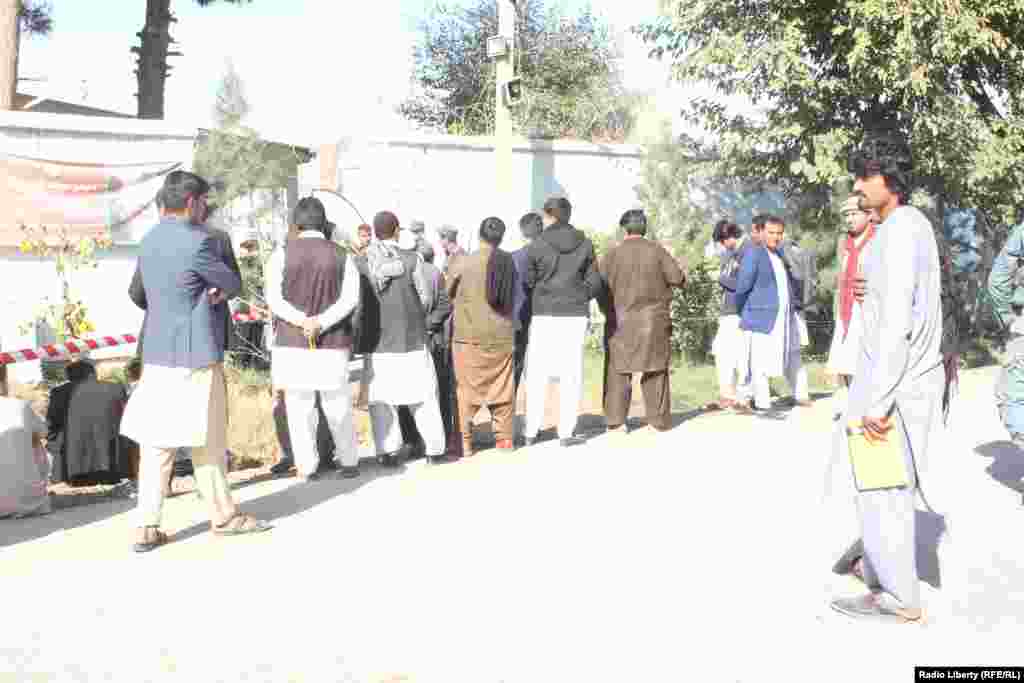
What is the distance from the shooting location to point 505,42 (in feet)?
50.5

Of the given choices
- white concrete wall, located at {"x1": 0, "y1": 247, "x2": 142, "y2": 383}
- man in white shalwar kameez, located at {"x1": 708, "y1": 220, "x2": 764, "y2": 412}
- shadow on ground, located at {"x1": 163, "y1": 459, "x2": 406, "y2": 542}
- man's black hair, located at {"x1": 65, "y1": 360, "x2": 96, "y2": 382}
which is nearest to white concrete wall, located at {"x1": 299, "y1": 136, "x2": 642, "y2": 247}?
white concrete wall, located at {"x1": 0, "y1": 247, "x2": 142, "y2": 383}

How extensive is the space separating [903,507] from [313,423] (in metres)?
4.29

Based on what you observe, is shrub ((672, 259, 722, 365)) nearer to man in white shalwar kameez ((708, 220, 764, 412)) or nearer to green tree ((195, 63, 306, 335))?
man in white shalwar kameez ((708, 220, 764, 412))

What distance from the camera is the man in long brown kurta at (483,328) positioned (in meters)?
9.49

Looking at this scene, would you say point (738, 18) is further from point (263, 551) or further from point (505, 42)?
point (263, 551)

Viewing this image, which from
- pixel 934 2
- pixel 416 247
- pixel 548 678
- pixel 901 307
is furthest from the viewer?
pixel 934 2

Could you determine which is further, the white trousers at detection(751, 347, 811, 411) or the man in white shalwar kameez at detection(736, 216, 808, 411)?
the white trousers at detection(751, 347, 811, 411)

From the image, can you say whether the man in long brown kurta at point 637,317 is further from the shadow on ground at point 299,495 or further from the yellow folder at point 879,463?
the yellow folder at point 879,463

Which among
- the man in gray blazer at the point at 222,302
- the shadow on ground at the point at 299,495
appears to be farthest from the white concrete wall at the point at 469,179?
the man in gray blazer at the point at 222,302

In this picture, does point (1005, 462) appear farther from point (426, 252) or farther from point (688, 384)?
point (688, 384)

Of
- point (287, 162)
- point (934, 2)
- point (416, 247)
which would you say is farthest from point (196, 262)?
point (934, 2)

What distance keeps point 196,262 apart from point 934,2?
996 cm

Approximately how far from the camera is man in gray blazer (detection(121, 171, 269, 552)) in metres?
6.68

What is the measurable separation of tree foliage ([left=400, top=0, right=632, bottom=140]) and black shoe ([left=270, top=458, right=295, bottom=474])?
17365 mm
